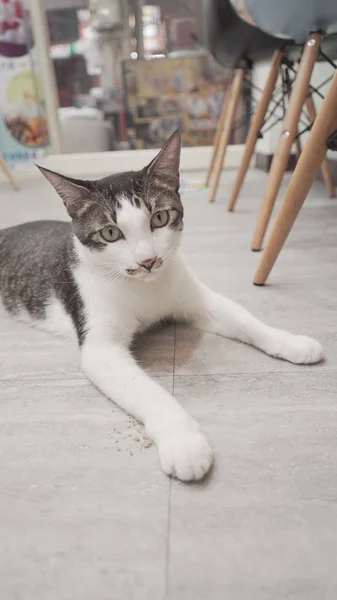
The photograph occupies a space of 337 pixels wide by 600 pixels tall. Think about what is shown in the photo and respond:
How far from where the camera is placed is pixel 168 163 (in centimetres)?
104

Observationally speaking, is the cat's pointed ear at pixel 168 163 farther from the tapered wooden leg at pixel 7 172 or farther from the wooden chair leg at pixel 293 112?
the tapered wooden leg at pixel 7 172

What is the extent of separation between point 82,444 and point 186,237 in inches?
53.1

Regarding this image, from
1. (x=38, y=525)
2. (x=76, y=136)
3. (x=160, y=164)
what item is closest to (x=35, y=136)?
(x=76, y=136)

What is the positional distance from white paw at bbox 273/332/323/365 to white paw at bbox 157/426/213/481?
337 millimetres

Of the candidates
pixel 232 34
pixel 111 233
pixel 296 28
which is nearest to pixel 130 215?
pixel 111 233

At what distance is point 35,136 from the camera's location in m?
3.97

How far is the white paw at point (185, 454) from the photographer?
26.8 inches

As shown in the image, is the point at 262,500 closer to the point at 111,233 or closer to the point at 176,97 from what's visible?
the point at 111,233

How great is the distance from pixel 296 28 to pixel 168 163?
2.49ft

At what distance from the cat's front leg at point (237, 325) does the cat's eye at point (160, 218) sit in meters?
0.20

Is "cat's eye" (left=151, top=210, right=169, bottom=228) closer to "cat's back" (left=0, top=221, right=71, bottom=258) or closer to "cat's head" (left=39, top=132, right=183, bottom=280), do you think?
"cat's head" (left=39, top=132, right=183, bottom=280)

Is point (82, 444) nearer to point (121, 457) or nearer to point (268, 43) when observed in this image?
point (121, 457)

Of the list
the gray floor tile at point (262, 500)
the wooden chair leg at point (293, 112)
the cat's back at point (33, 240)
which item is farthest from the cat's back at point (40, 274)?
the wooden chair leg at point (293, 112)

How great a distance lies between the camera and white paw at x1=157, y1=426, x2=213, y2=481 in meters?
0.68
